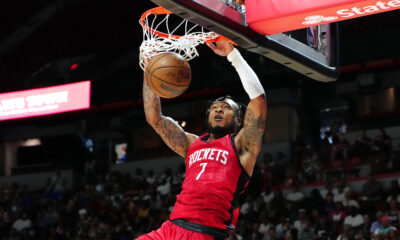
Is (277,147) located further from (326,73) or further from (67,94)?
(326,73)

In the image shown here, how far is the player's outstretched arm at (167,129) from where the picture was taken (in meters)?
4.59

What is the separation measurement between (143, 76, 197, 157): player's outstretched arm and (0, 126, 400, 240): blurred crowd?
170 inches

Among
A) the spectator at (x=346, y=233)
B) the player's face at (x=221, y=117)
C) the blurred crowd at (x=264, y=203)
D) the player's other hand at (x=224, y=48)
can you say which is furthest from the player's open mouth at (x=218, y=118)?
the spectator at (x=346, y=233)

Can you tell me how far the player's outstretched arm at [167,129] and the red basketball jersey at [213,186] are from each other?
0.30m

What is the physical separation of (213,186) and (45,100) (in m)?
12.1

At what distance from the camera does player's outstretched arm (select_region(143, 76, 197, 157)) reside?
459cm

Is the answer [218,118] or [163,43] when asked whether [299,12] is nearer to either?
[218,118]

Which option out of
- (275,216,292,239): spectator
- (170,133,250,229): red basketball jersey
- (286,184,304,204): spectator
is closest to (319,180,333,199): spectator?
(286,184,304,204): spectator

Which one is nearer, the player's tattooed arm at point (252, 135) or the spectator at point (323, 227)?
the player's tattooed arm at point (252, 135)

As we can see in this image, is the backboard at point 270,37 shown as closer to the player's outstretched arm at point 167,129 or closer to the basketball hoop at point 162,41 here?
the basketball hoop at point 162,41

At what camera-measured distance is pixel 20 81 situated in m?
18.5

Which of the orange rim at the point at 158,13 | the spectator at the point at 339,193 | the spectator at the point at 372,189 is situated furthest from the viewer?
the spectator at the point at 339,193

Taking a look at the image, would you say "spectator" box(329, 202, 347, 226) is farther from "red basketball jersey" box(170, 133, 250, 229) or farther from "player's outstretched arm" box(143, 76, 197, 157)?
"red basketball jersey" box(170, 133, 250, 229)

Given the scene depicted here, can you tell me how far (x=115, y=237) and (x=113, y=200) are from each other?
2620 mm
